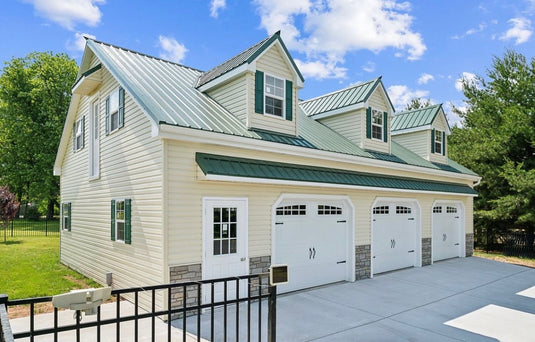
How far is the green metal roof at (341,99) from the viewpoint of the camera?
40.4 feet

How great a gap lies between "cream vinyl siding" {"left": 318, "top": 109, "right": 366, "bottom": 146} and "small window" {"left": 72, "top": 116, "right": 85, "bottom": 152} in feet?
28.4

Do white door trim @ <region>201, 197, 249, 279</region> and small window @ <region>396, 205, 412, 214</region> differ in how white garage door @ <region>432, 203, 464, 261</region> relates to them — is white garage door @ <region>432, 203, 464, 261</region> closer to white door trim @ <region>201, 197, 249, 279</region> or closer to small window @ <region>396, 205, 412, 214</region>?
small window @ <region>396, 205, 412, 214</region>

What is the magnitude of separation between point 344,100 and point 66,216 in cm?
1119

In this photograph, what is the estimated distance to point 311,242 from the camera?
31.8ft

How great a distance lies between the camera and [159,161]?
6.99 metres

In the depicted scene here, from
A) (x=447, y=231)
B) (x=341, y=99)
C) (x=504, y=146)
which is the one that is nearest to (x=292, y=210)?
(x=341, y=99)

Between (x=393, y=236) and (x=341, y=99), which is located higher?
(x=341, y=99)

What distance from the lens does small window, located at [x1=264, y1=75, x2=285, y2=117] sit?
940cm

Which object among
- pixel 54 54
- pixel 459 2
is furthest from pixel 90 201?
pixel 54 54

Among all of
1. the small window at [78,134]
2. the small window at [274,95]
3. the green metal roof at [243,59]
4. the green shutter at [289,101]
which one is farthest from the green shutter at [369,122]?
the small window at [78,134]

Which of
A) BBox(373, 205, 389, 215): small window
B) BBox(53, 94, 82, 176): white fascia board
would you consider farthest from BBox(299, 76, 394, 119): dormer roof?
BBox(53, 94, 82, 176): white fascia board

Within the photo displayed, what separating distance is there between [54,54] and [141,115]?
32894 millimetres

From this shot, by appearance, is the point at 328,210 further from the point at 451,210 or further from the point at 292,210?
the point at 451,210

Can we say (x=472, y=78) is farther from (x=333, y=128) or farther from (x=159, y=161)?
(x=159, y=161)
